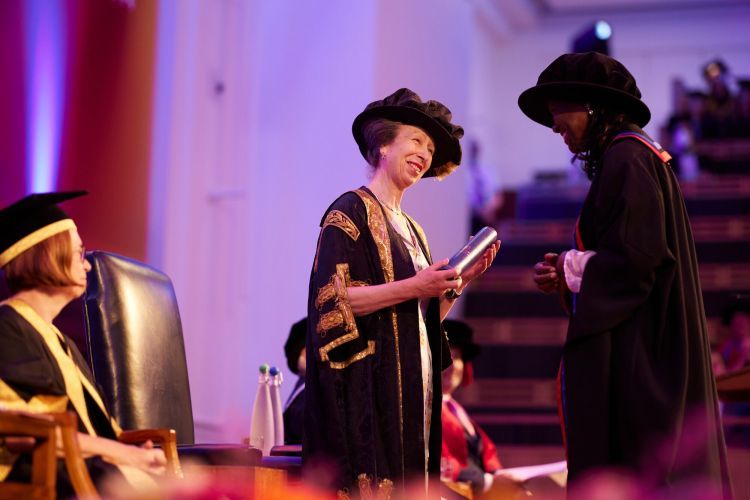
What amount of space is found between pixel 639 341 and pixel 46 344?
4.80 feet

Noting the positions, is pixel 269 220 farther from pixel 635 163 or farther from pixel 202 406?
pixel 635 163

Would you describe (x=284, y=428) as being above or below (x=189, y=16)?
below

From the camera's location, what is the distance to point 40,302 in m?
2.65

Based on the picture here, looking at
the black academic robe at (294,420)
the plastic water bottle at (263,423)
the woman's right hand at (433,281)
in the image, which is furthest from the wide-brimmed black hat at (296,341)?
the woman's right hand at (433,281)

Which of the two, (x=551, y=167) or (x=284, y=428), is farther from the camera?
(x=551, y=167)

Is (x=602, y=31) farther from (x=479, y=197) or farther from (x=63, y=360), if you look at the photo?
(x=63, y=360)

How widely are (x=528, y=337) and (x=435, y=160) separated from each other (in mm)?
5314

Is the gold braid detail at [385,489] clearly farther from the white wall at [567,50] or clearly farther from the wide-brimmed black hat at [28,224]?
the white wall at [567,50]

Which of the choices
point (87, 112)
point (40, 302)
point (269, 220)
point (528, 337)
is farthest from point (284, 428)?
point (528, 337)

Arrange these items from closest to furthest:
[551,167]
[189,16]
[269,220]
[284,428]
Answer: [284,428], [189,16], [269,220], [551,167]

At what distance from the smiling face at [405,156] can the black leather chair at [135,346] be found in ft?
2.91

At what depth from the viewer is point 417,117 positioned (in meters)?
3.25

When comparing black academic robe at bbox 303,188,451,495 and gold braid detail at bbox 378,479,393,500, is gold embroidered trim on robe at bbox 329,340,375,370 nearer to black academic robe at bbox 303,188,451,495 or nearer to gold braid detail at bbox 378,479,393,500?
black academic robe at bbox 303,188,451,495

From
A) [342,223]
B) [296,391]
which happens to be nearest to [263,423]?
[296,391]
